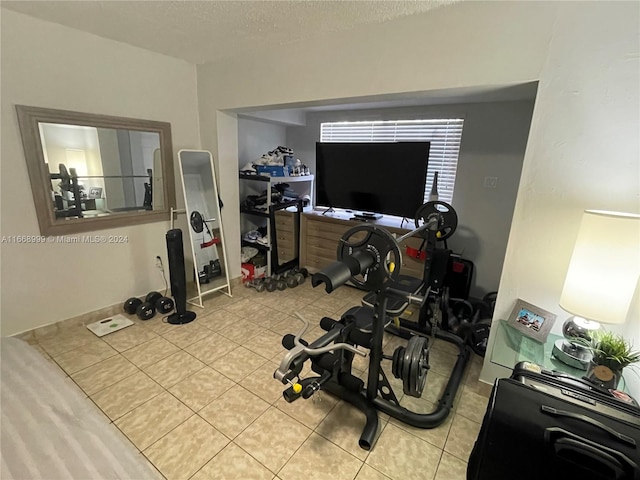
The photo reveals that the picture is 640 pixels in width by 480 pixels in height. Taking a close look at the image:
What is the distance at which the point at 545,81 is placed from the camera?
1.58 m

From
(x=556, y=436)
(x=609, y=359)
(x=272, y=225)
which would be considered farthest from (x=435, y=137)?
(x=556, y=436)

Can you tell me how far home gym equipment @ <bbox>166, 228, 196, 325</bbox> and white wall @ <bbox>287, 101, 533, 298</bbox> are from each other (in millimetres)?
2786

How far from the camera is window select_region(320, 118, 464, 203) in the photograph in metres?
3.33

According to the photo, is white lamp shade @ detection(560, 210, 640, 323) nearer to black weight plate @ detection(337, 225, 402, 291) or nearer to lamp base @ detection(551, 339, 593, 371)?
lamp base @ detection(551, 339, 593, 371)

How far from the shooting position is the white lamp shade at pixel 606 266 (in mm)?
1305

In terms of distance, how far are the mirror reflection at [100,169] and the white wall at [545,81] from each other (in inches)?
77.3

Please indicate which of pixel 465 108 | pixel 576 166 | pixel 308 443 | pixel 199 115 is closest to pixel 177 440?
pixel 308 443

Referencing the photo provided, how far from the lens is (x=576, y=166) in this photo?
62.4 inches

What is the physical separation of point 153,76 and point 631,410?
3813 millimetres

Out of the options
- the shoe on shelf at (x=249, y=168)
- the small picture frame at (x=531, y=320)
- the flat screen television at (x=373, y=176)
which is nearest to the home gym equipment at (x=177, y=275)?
the shoe on shelf at (x=249, y=168)

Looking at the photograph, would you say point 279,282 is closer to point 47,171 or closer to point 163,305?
point 163,305

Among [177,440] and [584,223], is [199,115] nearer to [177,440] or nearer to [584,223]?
[177,440]

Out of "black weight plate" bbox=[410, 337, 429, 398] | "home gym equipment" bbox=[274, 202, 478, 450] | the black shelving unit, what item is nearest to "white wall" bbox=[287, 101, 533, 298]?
"home gym equipment" bbox=[274, 202, 478, 450]

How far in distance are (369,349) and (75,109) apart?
2.86 meters
